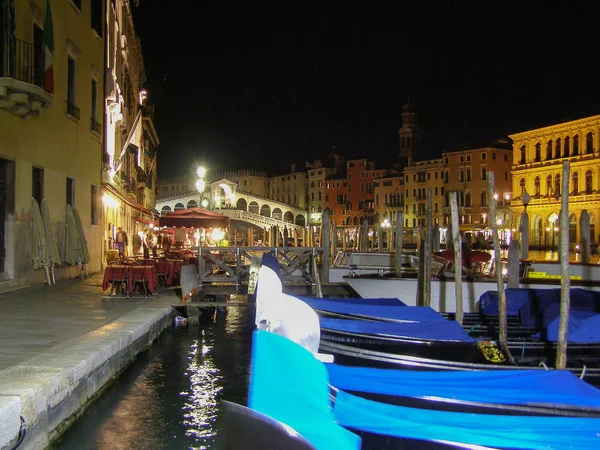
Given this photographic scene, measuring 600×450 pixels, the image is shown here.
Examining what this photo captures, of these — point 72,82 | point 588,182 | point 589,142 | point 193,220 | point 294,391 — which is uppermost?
point 589,142

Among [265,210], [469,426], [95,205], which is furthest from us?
[265,210]

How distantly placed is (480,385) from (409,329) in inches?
107

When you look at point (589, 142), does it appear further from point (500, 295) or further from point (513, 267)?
point (500, 295)

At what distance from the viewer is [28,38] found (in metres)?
11.8

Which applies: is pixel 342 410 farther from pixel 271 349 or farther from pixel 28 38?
pixel 28 38

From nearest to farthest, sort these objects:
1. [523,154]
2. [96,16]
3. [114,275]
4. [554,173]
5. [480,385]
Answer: [480,385] < [114,275] < [96,16] < [554,173] < [523,154]

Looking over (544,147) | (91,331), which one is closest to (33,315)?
(91,331)

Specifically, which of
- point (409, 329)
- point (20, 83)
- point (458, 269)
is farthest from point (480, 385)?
point (20, 83)

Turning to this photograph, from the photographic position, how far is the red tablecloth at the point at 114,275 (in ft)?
37.1

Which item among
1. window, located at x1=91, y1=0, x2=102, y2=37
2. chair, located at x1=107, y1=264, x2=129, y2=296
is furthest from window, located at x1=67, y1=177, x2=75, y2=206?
window, located at x1=91, y1=0, x2=102, y2=37

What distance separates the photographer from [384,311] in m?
7.91

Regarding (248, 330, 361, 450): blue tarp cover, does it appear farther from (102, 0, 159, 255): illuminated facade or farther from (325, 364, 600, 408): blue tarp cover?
(102, 0, 159, 255): illuminated facade

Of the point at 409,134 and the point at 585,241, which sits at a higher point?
the point at 409,134

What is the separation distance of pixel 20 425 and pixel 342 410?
2304 mm
